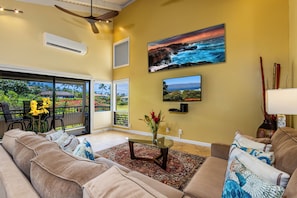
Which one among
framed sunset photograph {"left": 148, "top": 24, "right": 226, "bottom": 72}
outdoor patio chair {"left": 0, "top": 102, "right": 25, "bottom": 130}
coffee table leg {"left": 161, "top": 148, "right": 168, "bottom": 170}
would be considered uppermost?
framed sunset photograph {"left": 148, "top": 24, "right": 226, "bottom": 72}

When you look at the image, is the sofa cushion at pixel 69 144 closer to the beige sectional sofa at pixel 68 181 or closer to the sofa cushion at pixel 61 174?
the beige sectional sofa at pixel 68 181

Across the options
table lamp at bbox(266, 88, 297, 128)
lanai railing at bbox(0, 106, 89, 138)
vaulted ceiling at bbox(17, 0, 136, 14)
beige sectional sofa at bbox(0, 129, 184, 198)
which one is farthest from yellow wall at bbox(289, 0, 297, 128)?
lanai railing at bbox(0, 106, 89, 138)

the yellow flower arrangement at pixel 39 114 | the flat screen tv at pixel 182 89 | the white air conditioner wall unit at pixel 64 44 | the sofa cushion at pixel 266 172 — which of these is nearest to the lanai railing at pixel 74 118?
the yellow flower arrangement at pixel 39 114

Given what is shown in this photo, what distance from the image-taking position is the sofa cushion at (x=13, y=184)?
2.47ft

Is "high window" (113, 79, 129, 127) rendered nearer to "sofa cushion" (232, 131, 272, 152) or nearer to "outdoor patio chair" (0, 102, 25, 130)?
"outdoor patio chair" (0, 102, 25, 130)

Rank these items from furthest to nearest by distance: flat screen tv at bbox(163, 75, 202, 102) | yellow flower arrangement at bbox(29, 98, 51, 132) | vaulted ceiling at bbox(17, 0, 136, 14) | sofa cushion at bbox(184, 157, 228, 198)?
vaulted ceiling at bbox(17, 0, 136, 14)
flat screen tv at bbox(163, 75, 202, 102)
yellow flower arrangement at bbox(29, 98, 51, 132)
sofa cushion at bbox(184, 157, 228, 198)

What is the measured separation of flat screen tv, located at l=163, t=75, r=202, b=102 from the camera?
4.16m

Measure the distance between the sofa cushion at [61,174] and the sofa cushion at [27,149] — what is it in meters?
0.20

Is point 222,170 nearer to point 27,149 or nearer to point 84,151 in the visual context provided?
point 84,151

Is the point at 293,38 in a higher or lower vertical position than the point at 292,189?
higher

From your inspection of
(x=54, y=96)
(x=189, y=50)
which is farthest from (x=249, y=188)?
(x=54, y=96)

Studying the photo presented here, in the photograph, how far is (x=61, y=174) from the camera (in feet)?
2.53

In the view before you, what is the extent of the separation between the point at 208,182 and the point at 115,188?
1083 mm

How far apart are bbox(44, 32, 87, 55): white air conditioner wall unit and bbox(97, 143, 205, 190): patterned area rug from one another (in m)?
3.47
